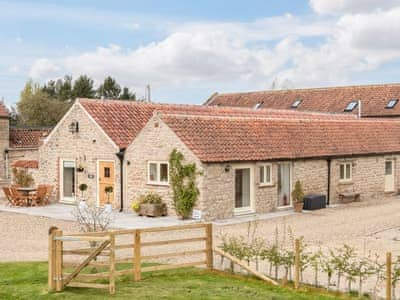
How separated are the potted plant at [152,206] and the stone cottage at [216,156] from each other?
11.3 inches

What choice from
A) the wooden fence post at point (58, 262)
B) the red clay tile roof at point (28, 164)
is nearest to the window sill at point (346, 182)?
the red clay tile roof at point (28, 164)

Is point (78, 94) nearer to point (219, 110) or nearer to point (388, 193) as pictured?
point (219, 110)

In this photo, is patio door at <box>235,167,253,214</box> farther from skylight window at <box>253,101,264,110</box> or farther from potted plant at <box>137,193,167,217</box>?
skylight window at <box>253,101,264,110</box>

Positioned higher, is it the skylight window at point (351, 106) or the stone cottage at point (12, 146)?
the skylight window at point (351, 106)

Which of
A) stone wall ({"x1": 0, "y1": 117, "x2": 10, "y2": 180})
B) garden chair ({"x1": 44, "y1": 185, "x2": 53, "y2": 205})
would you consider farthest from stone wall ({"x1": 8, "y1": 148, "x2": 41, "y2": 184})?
garden chair ({"x1": 44, "y1": 185, "x2": 53, "y2": 205})

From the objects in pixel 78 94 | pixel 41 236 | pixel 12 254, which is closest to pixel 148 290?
pixel 12 254

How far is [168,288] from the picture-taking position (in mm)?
12500

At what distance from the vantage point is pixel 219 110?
117 feet

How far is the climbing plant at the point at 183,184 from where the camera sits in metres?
24.1

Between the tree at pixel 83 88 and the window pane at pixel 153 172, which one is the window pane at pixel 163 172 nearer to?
the window pane at pixel 153 172

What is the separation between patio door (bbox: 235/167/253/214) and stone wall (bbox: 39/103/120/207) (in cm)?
534

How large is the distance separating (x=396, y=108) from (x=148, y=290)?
40.4 metres

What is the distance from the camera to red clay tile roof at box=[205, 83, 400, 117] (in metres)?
50.5

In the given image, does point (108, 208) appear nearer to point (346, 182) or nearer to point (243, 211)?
point (243, 211)
